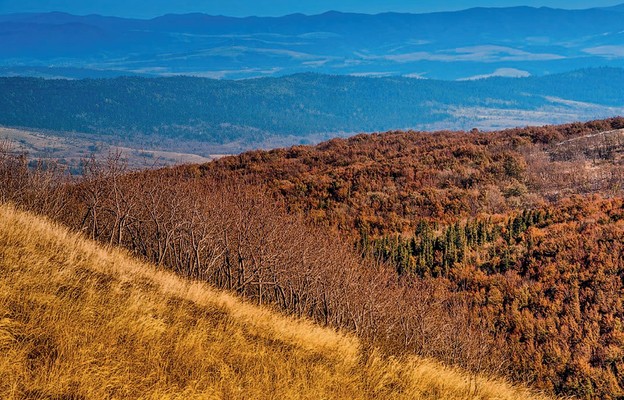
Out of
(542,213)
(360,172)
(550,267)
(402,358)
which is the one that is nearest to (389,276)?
(550,267)

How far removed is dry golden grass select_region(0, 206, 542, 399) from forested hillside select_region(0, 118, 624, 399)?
233 centimetres

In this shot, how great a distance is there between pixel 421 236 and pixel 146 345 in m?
32.0

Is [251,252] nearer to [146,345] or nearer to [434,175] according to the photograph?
[146,345]

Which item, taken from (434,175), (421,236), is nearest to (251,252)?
(421,236)

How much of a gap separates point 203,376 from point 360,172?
143 feet

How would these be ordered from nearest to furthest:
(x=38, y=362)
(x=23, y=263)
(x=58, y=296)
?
1. (x=38, y=362)
2. (x=58, y=296)
3. (x=23, y=263)

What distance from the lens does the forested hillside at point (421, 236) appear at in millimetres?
20719

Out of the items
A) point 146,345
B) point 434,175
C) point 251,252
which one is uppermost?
point 146,345

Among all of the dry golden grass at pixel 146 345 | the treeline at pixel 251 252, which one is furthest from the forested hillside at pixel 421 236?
the dry golden grass at pixel 146 345

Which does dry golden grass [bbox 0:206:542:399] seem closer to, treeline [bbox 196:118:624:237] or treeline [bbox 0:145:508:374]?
treeline [bbox 0:145:508:374]

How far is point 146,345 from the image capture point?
22.9ft

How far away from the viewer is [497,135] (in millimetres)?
62812

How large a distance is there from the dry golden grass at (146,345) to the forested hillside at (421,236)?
2.33 m

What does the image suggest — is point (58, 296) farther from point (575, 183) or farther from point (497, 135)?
point (497, 135)
